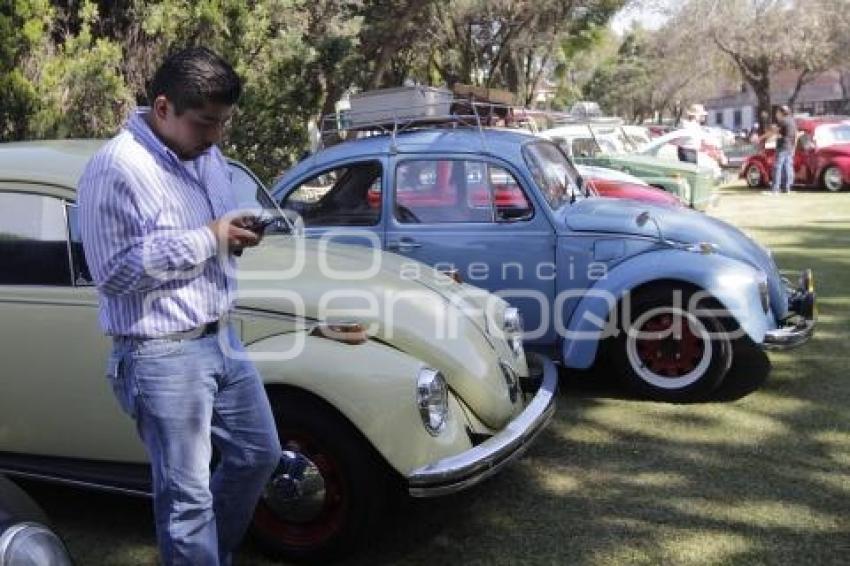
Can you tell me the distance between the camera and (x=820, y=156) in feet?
63.4

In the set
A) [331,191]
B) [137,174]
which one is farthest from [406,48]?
[137,174]

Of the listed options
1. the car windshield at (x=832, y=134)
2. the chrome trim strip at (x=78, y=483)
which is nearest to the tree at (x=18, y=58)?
the chrome trim strip at (x=78, y=483)

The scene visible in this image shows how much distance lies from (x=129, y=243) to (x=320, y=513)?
1.59 m

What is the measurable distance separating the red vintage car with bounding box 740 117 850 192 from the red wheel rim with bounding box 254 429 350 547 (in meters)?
17.9

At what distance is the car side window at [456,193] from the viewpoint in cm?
609

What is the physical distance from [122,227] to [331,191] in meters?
3.93

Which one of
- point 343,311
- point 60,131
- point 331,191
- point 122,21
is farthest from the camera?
point 122,21

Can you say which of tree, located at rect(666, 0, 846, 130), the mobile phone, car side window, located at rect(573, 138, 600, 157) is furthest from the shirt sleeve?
tree, located at rect(666, 0, 846, 130)

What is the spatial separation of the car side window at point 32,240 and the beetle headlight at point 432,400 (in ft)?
5.36

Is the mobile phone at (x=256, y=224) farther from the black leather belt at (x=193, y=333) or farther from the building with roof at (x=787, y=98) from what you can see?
the building with roof at (x=787, y=98)

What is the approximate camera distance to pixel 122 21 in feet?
39.3

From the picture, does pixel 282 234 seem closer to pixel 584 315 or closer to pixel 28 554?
pixel 584 315

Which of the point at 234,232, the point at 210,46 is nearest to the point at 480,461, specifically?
the point at 234,232

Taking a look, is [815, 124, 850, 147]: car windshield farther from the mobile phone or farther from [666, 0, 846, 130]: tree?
the mobile phone
